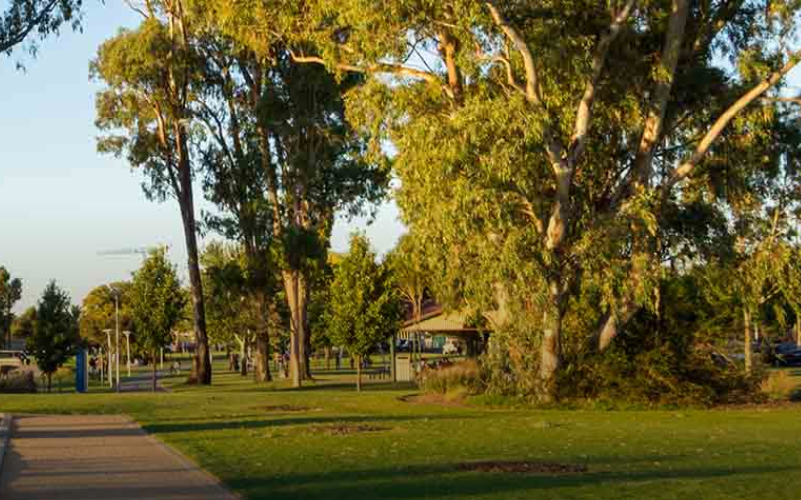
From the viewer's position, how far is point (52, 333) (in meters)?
61.0

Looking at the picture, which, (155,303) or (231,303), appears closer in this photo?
(155,303)

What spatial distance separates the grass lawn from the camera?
13539 millimetres

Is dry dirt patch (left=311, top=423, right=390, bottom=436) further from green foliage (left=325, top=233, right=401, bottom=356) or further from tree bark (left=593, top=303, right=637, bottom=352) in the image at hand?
green foliage (left=325, top=233, right=401, bottom=356)

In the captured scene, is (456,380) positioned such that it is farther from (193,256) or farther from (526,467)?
(193,256)

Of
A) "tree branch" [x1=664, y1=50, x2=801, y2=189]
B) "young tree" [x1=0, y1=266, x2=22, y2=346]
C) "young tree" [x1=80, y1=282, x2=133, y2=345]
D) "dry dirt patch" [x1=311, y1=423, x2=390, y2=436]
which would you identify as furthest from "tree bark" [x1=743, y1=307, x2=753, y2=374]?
"young tree" [x1=0, y1=266, x2=22, y2=346]

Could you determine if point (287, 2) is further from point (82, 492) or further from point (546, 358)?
point (82, 492)

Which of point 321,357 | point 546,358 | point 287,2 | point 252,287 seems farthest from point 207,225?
point 321,357

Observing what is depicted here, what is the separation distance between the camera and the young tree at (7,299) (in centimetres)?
12306

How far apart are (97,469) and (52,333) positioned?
47.0 meters

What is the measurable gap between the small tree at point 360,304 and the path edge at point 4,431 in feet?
54.3

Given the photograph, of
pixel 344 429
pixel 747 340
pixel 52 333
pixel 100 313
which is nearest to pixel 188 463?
pixel 344 429

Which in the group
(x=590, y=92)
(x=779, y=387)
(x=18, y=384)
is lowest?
(x=779, y=387)

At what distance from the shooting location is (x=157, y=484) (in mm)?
14289

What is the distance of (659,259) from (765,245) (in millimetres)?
3206
